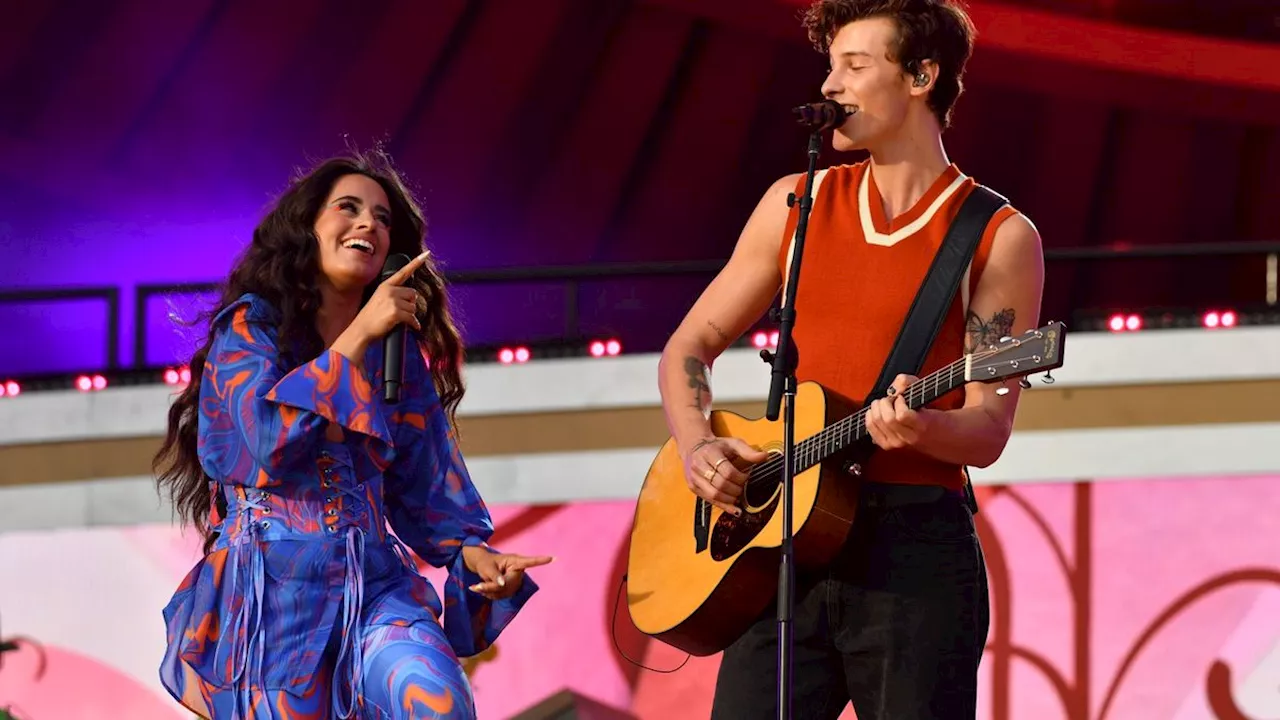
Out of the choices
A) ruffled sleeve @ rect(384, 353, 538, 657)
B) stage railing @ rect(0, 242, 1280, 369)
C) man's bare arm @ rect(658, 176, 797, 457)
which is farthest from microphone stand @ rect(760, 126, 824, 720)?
stage railing @ rect(0, 242, 1280, 369)

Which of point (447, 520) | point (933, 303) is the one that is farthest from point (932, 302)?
point (447, 520)

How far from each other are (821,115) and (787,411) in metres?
0.52

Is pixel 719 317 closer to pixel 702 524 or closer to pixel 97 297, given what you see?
pixel 702 524

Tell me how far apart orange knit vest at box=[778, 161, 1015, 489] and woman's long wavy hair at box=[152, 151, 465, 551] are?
2.97ft

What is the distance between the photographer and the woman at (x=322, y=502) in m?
2.77

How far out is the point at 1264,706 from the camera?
15.2ft

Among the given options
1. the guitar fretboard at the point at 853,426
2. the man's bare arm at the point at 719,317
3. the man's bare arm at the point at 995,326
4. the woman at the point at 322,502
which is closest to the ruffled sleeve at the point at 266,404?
the woman at the point at 322,502

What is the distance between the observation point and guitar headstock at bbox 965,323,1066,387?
231 cm

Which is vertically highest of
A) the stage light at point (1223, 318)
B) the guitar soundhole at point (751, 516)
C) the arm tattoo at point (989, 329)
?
the stage light at point (1223, 318)

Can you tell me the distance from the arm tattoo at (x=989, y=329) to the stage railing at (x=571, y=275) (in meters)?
2.84

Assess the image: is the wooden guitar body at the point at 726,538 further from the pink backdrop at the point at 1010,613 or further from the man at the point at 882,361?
the pink backdrop at the point at 1010,613

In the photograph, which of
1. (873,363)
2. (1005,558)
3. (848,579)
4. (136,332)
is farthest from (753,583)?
(136,332)

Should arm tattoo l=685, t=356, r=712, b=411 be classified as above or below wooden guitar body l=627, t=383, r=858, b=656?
above

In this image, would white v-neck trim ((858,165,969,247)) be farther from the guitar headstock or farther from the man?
the guitar headstock
